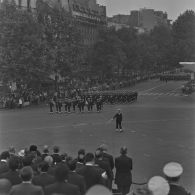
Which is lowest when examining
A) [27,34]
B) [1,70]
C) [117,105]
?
[117,105]

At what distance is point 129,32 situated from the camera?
315ft

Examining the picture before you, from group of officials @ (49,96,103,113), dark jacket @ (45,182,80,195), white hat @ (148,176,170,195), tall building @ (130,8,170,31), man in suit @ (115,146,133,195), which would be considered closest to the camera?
white hat @ (148,176,170,195)

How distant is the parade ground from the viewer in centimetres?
1800

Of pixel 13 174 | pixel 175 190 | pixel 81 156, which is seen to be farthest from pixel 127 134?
pixel 175 190

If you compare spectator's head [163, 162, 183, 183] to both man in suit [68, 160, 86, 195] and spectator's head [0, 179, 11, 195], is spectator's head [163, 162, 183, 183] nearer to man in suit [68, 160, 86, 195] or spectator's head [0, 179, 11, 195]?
man in suit [68, 160, 86, 195]

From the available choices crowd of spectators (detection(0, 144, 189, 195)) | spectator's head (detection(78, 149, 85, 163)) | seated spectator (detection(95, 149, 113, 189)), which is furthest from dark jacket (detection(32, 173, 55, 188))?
seated spectator (detection(95, 149, 113, 189))

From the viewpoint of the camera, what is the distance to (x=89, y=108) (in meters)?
41.2

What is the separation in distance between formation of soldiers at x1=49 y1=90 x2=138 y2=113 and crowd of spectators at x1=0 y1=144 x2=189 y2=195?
28177 mm

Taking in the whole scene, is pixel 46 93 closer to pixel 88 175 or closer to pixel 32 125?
pixel 32 125

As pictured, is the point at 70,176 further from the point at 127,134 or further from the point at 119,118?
the point at 119,118

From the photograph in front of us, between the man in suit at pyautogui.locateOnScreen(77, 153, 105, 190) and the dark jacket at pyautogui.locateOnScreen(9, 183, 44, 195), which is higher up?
the dark jacket at pyautogui.locateOnScreen(9, 183, 44, 195)

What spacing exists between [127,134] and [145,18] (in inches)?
5102

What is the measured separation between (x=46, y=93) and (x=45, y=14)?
35.2 feet

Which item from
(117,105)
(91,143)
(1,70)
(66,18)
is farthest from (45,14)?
(91,143)
